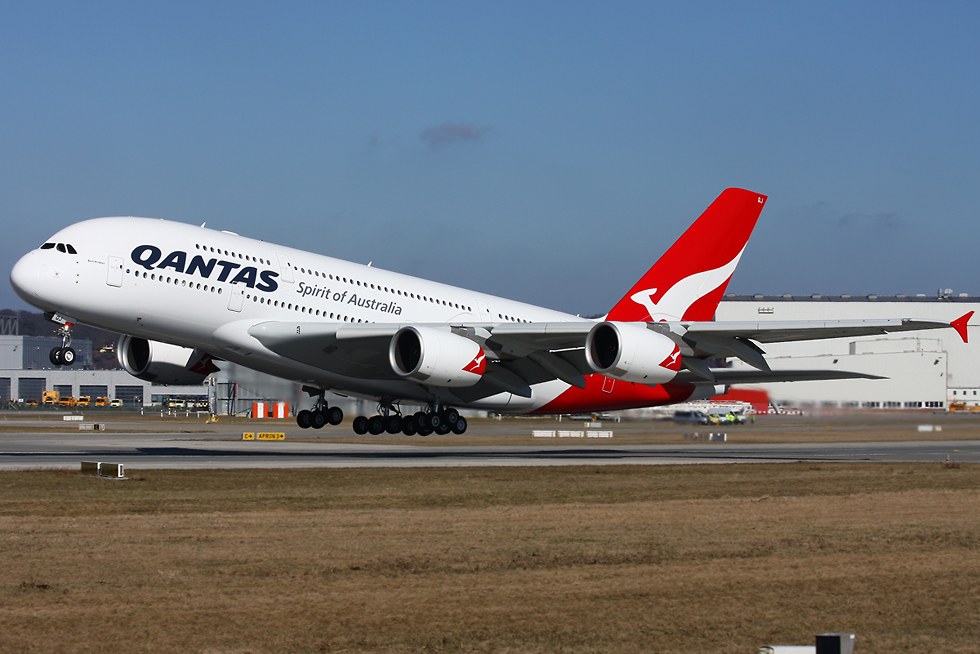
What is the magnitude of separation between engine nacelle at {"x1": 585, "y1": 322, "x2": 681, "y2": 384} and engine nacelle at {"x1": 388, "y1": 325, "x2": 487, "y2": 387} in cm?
357

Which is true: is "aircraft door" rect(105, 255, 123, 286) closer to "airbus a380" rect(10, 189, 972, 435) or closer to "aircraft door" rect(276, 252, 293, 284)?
"airbus a380" rect(10, 189, 972, 435)

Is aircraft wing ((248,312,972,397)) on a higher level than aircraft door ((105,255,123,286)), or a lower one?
lower

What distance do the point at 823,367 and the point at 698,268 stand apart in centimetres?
2483

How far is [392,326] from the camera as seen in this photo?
1225 inches

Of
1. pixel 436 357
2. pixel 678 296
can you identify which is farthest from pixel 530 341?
pixel 678 296

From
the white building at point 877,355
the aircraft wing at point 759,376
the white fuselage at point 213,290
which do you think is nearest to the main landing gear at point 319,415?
the white fuselage at point 213,290

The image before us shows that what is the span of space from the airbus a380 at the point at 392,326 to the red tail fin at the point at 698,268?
0.17ft

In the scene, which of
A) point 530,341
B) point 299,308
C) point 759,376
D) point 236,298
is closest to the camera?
point 236,298

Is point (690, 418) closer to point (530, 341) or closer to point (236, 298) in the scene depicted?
point (530, 341)

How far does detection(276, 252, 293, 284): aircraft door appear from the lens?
3105 centimetres

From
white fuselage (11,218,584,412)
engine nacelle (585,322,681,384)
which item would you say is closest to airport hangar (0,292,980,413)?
white fuselage (11,218,584,412)

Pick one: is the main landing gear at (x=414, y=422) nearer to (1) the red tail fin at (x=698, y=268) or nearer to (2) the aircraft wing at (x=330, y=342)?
(2) the aircraft wing at (x=330, y=342)

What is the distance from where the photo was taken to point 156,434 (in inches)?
2133

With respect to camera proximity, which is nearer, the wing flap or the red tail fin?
the wing flap
